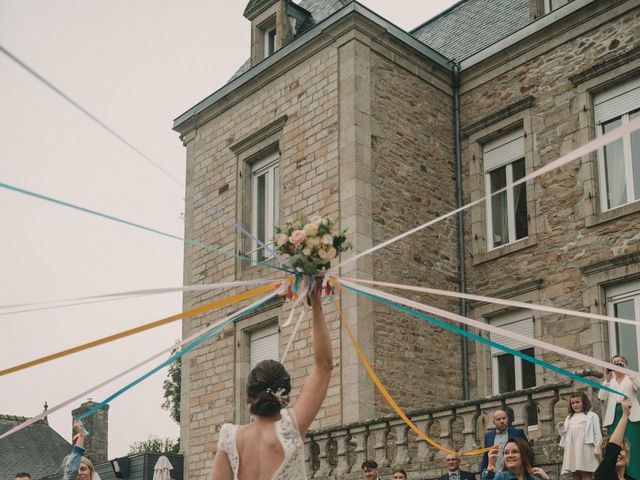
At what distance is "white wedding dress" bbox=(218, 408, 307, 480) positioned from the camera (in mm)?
3609

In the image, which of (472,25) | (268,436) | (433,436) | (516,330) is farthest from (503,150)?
(268,436)

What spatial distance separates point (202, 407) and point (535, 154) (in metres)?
7.21

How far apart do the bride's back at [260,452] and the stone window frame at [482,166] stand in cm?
1193

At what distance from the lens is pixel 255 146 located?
17453 millimetres

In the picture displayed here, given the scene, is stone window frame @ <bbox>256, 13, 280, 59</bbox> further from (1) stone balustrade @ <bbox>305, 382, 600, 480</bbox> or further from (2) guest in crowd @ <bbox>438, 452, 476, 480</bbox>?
(2) guest in crowd @ <bbox>438, 452, 476, 480</bbox>

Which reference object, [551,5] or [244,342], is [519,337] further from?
[551,5]

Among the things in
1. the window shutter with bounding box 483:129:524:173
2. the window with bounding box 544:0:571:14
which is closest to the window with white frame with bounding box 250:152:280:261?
the window shutter with bounding box 483:129:524:173

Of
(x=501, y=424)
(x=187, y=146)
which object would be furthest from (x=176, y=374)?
(x=501, y=424)

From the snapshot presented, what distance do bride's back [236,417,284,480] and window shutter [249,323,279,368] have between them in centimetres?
1259

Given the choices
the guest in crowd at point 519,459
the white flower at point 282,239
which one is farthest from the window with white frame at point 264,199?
the white flower at point 282,239

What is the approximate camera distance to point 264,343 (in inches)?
656

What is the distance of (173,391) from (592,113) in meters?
25.4

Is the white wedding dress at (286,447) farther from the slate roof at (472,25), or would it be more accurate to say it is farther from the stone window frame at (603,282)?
the slate roof at (472,25)

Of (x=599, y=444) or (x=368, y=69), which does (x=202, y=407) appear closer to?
(x=368, y=69)
